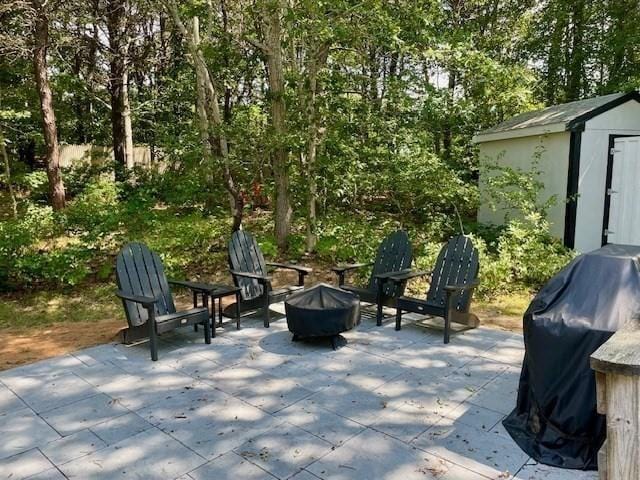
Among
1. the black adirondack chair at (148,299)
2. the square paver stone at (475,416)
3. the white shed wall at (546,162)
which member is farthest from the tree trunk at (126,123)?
the square paver stone at (475,416)

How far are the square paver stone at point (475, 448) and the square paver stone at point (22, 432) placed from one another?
2099 millimetres

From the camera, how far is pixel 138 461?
2.47m

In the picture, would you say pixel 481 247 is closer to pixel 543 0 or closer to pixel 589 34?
pixel 589 34

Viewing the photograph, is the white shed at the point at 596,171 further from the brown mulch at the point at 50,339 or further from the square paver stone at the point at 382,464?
the brown mulch at the point at 50,339

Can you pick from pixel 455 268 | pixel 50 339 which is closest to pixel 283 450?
pixel 455 268

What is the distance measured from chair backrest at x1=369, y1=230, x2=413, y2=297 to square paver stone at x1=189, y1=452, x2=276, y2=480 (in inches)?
115

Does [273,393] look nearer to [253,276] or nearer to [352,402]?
[352,402]

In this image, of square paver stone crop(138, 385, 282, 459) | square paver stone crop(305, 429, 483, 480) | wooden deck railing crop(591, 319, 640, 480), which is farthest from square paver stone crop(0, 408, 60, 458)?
wooden deck railing crop(591, 319, 640, 480)

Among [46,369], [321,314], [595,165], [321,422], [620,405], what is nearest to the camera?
[620,405]

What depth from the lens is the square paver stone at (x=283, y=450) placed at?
95.1 inches

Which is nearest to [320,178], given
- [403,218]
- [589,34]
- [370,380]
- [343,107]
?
[343,107]

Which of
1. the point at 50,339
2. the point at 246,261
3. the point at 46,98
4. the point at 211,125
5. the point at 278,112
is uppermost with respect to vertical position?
the point at 46,98

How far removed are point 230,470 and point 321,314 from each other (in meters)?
1.77

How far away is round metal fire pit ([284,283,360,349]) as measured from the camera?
4.02m
